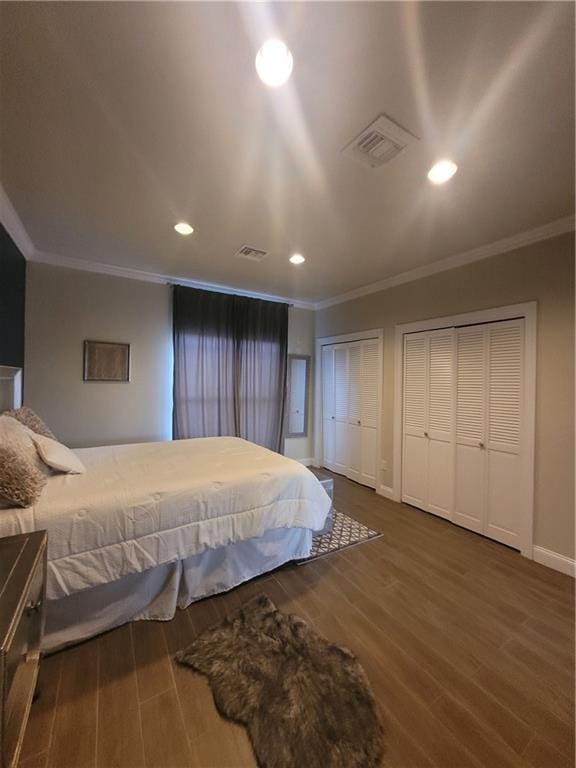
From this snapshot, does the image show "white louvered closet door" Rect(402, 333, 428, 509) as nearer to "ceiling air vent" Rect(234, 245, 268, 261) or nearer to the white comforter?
the white comforter

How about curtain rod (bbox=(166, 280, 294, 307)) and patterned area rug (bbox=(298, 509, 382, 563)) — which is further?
curtain rod (bbox=(166, 280, 294, 307))

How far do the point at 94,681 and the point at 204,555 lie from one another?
71cm

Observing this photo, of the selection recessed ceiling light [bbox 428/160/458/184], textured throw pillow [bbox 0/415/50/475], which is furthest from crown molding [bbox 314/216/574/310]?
textured throw pillow [bbox 0/415/50/475]

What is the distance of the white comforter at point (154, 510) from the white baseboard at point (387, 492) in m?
1.62

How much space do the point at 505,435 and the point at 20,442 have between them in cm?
353

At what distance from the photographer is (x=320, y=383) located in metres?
4.86

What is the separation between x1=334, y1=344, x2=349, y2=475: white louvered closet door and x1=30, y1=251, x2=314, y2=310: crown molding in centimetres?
113

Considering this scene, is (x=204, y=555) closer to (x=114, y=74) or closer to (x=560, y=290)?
(x=114, y=74)

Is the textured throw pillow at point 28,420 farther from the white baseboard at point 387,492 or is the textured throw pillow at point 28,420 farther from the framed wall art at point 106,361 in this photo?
the white baseboard at point 387,492

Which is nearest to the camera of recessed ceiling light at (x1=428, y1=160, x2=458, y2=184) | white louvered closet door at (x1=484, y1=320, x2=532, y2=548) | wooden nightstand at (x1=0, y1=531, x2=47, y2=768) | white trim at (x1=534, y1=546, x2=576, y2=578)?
wooden nightstand at (x1=0, y1=531, x2=47, y2=768)

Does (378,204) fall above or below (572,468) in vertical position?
above

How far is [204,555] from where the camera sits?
1.95 meters

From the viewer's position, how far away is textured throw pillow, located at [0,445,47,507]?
4.58 feet

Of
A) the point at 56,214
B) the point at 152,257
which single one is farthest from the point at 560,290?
the point at 56,214
